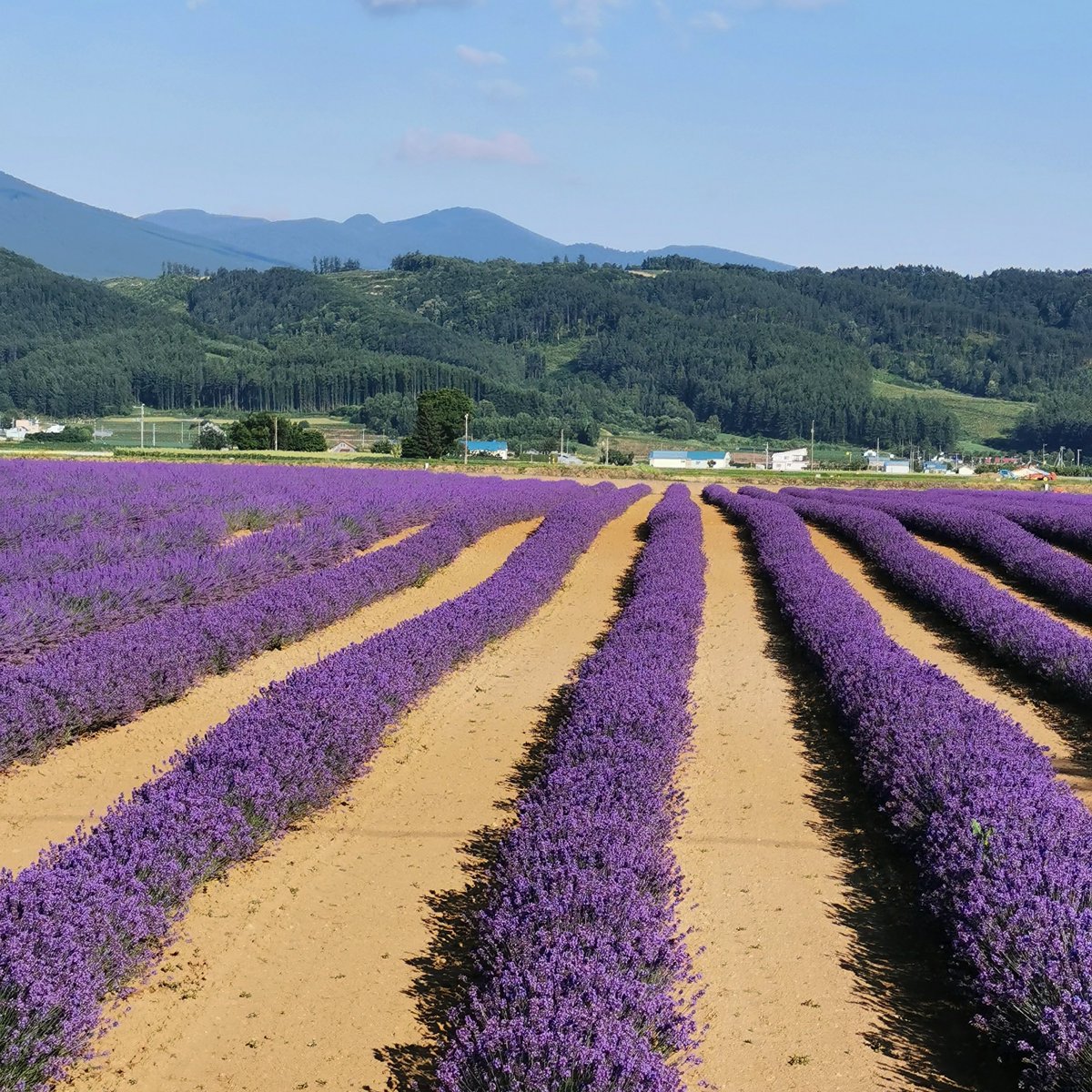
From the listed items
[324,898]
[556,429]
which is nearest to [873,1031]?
[324,898]

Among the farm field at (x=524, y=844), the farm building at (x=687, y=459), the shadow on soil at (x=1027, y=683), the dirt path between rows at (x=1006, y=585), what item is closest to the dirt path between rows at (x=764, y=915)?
the farm field at (x=524, y=844)

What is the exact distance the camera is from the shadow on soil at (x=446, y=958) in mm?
3953

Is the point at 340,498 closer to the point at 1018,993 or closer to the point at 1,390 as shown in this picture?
the point at 1018,993

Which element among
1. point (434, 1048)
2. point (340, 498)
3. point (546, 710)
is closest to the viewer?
point (434, 1048)

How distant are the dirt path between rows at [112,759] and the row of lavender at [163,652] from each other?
114 millimetres

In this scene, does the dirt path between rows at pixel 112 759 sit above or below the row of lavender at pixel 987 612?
below

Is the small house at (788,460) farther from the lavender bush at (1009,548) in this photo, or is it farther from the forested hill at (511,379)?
the lavender bush at (1009,548)

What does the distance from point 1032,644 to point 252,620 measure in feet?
23.2

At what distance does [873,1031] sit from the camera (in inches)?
168

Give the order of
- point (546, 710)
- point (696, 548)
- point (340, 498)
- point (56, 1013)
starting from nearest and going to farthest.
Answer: point (56, 1013)
point (546, 710)
point (696, 548)
point (340, 498)

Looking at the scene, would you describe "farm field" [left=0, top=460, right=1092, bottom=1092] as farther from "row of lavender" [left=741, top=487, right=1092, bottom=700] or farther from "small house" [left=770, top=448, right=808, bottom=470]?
"small house" [left=770, top=448, right=808, bottom=470]

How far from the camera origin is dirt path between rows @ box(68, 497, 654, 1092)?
398 centimetres

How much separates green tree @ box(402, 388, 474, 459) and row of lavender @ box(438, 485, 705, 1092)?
64.3m

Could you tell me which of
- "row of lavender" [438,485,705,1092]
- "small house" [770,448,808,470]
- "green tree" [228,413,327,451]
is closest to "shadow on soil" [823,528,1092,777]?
"row of lavender" [438,485,705,1092]
